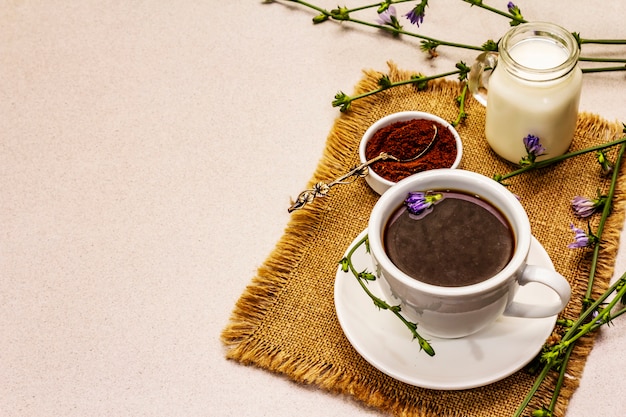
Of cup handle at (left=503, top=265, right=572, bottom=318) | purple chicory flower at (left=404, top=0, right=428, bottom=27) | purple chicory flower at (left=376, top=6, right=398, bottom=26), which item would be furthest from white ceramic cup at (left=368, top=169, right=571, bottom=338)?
purple chicory flower at (left=376, top=6, right=398, bottom=26)

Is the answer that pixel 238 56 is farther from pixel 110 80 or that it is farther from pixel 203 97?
pixel 110 80

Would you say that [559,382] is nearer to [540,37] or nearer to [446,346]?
[446,346]

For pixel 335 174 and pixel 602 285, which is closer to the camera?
pixel 602 285

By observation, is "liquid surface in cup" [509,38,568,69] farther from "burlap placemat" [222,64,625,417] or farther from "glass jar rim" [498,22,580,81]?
"burlap placemat" [222,64,625,417]

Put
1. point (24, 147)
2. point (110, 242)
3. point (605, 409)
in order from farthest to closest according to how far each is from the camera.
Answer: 1. point (24, 147)
2. point (110, 242)
3. point (605, 409)

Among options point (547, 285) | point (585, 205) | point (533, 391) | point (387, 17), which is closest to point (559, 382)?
point (533, 391)

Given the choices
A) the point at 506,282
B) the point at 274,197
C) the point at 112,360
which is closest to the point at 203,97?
the point at 274,197
